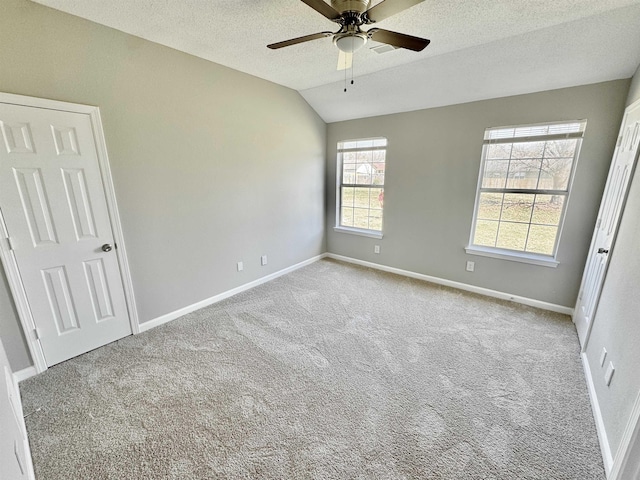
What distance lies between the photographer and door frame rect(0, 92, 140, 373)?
184 cm

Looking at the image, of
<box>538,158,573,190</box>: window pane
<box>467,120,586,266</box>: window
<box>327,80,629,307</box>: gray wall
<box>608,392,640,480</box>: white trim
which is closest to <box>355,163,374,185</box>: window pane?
<box>327,80,629,307</box>: gray wall

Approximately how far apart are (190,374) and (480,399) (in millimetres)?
2147

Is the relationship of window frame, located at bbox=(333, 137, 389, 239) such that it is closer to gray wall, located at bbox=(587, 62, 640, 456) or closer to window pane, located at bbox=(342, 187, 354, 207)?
window pane, located at bbox=(342, 187, 354, 207)

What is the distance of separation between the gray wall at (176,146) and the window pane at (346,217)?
3.28ft

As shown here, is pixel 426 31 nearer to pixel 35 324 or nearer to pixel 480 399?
pixel 480 399

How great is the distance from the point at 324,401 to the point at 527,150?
10.9 ft

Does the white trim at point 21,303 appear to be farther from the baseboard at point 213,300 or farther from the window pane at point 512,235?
the window pane at point 512,235

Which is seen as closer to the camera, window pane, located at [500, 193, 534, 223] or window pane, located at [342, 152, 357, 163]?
window pane, located at [500, 193, 534, 223]

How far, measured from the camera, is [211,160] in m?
2.91

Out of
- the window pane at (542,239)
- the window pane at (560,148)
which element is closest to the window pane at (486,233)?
the window pane at (542,239)

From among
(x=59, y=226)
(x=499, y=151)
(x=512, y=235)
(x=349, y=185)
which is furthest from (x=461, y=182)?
(x=59, y=226)

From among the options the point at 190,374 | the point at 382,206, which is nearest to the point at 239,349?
the point at 190,374

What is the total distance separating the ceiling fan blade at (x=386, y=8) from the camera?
4.42 ft

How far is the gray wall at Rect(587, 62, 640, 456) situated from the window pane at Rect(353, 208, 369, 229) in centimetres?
286
